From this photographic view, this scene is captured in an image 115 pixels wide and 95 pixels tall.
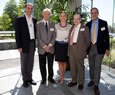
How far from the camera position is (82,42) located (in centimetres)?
246

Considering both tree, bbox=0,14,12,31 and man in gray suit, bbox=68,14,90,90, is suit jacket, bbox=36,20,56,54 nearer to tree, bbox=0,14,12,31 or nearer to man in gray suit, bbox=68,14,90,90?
man in gray suit, bbox=68,14,90,90

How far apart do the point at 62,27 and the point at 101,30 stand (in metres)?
0.78

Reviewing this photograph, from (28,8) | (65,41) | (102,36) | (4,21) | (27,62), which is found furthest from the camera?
(4,21)

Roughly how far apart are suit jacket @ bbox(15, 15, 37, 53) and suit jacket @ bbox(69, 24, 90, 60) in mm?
1038

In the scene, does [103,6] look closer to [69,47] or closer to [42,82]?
[69,47]

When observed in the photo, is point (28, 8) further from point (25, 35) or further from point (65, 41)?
point (65, 41)

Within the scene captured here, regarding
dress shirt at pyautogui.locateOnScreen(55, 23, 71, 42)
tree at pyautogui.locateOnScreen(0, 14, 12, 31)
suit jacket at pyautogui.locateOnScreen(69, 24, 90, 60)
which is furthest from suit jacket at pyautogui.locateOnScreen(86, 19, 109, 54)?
tree at pyautogui.locateOnScreen(0, 14, 12, 31)

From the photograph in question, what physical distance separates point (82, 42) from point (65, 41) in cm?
39

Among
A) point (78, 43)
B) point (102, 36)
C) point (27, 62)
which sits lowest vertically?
point (27, 62)

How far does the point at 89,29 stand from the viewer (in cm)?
256

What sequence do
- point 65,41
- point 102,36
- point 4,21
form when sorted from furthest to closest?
point 4,21
point 65,41
point 102,36

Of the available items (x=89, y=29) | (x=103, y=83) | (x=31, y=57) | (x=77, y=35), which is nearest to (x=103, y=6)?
(x=89, y=29)

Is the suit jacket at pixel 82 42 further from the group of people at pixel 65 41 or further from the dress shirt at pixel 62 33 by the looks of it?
the dress shirt at pixel 62 33

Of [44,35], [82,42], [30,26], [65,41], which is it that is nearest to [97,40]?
[82,42]
